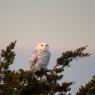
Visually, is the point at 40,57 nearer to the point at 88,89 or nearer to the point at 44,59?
the point at 44,59

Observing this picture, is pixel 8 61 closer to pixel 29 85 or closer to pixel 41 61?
pixel 29 85

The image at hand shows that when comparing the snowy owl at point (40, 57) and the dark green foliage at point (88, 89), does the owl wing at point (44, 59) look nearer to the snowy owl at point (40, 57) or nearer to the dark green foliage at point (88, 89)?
the snowy owl at point (40, 57)

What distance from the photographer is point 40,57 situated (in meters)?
15.4

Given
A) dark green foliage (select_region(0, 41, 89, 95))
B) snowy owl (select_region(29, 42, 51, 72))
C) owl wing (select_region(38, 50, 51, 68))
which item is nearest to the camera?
dark green foliage (select_region(0, 41, 89, 95))

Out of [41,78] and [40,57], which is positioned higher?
[40,57]

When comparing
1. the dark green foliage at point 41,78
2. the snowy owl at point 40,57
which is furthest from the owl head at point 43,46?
the dark green foliage at point 41,78

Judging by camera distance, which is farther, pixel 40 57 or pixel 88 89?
pixel 40 57

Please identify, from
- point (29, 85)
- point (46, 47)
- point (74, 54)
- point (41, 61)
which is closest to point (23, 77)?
point (29, 85)

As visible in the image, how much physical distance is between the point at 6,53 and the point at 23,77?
127cm

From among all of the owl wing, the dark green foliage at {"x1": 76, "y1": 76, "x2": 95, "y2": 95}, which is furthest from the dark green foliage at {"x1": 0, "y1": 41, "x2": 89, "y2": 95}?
the owl wing

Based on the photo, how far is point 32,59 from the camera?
15.5 m

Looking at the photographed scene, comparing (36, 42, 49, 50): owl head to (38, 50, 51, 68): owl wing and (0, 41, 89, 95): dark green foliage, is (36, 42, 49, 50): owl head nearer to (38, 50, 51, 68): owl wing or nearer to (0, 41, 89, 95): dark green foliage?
(38, 50, 51, 68): owl wing

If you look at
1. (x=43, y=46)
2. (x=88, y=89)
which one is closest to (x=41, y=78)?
(x=88, y=89)

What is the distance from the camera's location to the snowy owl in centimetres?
1500
